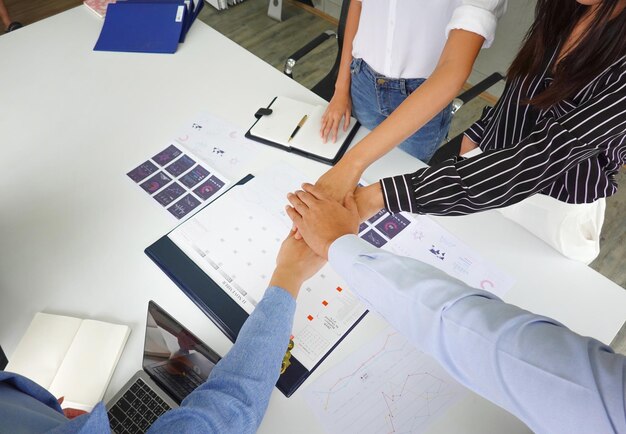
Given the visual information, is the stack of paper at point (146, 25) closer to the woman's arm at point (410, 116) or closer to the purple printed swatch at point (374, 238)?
the woman's arm at point (410, 116)

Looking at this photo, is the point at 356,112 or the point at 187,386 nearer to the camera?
the point at 187,386

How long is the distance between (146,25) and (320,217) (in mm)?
1197

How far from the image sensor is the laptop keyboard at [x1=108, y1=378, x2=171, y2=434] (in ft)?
2.39

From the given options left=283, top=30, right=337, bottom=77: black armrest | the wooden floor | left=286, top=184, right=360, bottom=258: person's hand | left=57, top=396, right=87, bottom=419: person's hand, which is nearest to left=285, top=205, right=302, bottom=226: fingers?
left=286, top=184, right=360, bottom=258: person's hand

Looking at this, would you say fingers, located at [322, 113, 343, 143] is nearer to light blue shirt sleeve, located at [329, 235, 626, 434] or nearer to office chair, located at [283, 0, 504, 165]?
office chair, located at [283, 0, 504, 165]

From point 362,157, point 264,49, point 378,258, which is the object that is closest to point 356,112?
point 362,157

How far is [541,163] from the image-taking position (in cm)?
80

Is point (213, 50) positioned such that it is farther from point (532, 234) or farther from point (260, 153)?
point (532, 234)

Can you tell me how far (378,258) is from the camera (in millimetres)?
694

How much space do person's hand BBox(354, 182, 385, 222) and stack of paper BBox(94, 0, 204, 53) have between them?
1.00 metres

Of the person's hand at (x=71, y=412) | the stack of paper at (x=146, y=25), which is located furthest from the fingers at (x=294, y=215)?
the stack of paper at (x=146, y=25)

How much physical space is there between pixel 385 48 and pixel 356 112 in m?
0.25

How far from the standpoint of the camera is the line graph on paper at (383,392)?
0.73 m

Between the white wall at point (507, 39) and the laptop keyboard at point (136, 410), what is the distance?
7.49ft
